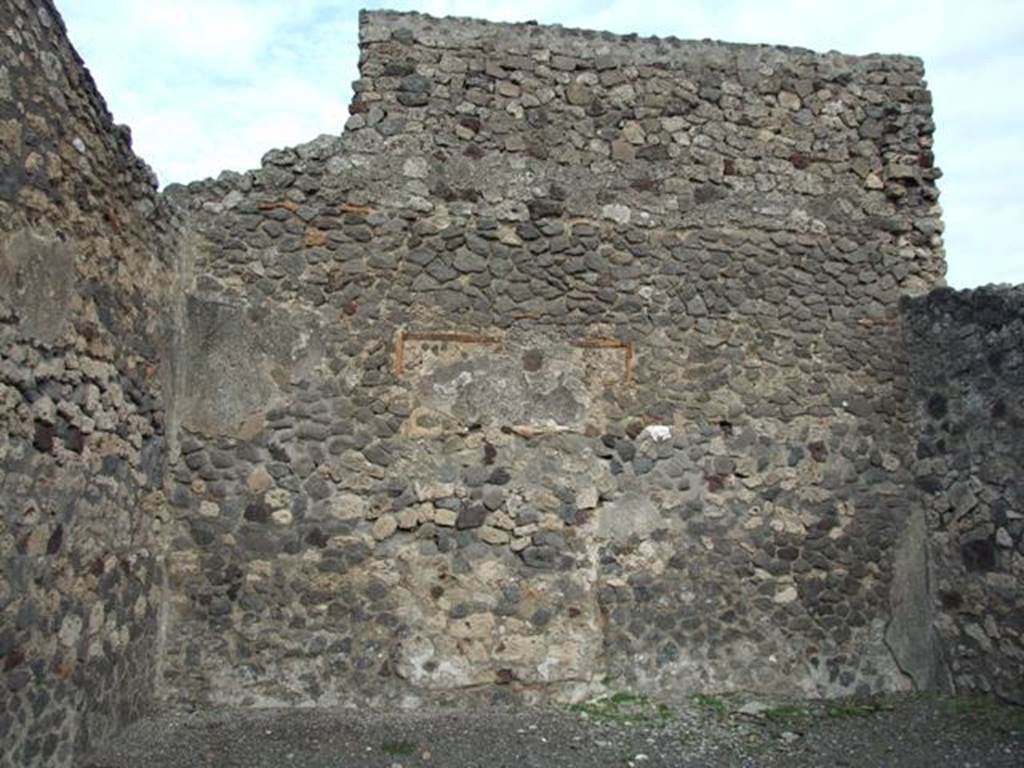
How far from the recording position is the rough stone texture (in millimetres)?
5305

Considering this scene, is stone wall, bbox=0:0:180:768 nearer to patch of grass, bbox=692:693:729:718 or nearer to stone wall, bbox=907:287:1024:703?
patch of grass, bbox=692:693:729:718

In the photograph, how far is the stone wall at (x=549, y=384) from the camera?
538 centimetres

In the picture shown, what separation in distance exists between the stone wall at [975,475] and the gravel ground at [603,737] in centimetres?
34

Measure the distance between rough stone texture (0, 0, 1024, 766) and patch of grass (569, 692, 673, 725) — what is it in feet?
0.35

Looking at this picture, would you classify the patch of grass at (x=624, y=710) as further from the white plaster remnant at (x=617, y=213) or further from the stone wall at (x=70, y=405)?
the white plaster remnant at (x=617, y=213)

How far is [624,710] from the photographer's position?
529cm

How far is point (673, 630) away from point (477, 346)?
2129 mm

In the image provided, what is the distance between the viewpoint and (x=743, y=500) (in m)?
5.82

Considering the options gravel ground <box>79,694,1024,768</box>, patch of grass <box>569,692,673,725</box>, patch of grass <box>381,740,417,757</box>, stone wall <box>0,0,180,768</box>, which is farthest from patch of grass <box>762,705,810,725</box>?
stone wall <box>0,0,180,768</box>

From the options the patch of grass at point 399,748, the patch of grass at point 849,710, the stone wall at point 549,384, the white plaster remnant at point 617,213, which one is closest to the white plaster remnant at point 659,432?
the stone wall at point 549,384

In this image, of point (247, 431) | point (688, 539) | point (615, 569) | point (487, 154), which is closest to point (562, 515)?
point (615, 569)

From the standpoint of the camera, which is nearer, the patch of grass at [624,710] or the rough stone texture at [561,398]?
the patch of grass at [624,710]

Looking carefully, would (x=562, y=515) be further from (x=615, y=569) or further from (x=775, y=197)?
(x=775, y=197)

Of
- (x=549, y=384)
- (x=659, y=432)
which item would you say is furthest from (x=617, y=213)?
(x=659, y=432)
